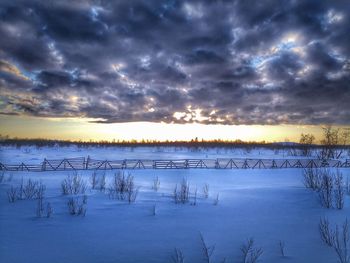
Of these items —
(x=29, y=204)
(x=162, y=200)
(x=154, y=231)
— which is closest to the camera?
(x=154, y=231)

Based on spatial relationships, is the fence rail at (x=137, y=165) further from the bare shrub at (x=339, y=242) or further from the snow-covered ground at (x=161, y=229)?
the bare shrub at (x=339, y=242)

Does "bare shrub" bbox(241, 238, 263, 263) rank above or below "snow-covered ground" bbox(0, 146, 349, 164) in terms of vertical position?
below

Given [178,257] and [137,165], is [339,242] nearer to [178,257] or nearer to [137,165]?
[178,257]

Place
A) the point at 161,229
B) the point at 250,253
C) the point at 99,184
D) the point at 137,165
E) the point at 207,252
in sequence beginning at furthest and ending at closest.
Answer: the point at 137,165 → the point at 99,184 → the point at 161,229 → the point at 250,253 → the point at 207,252

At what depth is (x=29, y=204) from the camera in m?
10.4

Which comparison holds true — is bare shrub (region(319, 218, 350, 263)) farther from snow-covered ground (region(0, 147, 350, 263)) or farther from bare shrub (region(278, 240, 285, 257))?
bare shrub (region(278, 240, 285, 257))

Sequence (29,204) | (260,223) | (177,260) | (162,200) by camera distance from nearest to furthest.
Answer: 1. (177,260)
2. (260,223)
3. (29,204)
4. (162,200)

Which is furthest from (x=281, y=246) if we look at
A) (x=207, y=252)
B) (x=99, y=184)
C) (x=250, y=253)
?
(x=99, y=184)

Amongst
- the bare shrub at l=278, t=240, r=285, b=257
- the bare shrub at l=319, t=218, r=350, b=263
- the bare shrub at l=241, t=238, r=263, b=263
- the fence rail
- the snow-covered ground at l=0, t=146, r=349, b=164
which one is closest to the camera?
the bare shrub at l=319, t=218, r=350, b=263

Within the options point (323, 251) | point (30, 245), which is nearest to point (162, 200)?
point (30, 245)

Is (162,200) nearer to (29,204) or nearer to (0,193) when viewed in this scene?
(29,204)

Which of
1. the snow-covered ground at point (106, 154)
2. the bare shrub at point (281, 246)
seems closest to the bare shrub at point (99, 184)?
the bare shrub at point (281, 246)

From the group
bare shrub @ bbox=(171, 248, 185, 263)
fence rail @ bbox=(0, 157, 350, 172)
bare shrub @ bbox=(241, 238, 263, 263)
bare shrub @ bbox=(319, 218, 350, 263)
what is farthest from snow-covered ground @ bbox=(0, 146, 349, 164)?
bare shrub @ bbox=(319, 218, 350, 263)

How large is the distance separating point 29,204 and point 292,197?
35.4 feet
